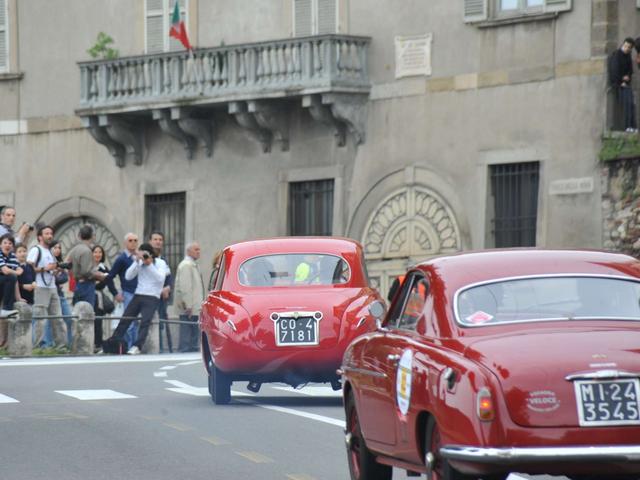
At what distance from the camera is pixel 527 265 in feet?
37.5

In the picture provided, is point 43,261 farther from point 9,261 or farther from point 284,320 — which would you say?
point 284,320

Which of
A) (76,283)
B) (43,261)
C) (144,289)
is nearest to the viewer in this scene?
(43,261)

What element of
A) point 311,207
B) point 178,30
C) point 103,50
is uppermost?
point 178,30

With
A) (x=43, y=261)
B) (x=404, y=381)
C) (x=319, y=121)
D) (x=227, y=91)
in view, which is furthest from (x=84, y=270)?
(x=404, y=381)

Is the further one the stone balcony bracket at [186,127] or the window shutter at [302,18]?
the stone balcony bracket at [186,127]

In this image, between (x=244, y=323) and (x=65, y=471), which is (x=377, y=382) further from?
(x=244, y=323)

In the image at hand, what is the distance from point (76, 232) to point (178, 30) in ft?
19.5

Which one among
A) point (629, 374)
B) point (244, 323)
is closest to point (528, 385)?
point (629, 374)

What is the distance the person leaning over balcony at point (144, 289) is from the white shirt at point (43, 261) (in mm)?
1187

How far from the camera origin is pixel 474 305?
36.9 ft

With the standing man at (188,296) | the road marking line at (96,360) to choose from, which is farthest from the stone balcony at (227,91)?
the road marking line at (96,360)

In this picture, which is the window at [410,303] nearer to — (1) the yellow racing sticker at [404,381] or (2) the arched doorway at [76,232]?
(1) the yellow racing sticker at [404,381]

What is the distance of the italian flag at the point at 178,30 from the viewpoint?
137 feet

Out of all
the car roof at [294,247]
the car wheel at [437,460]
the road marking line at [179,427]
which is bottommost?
the road marking line at [179,427]
